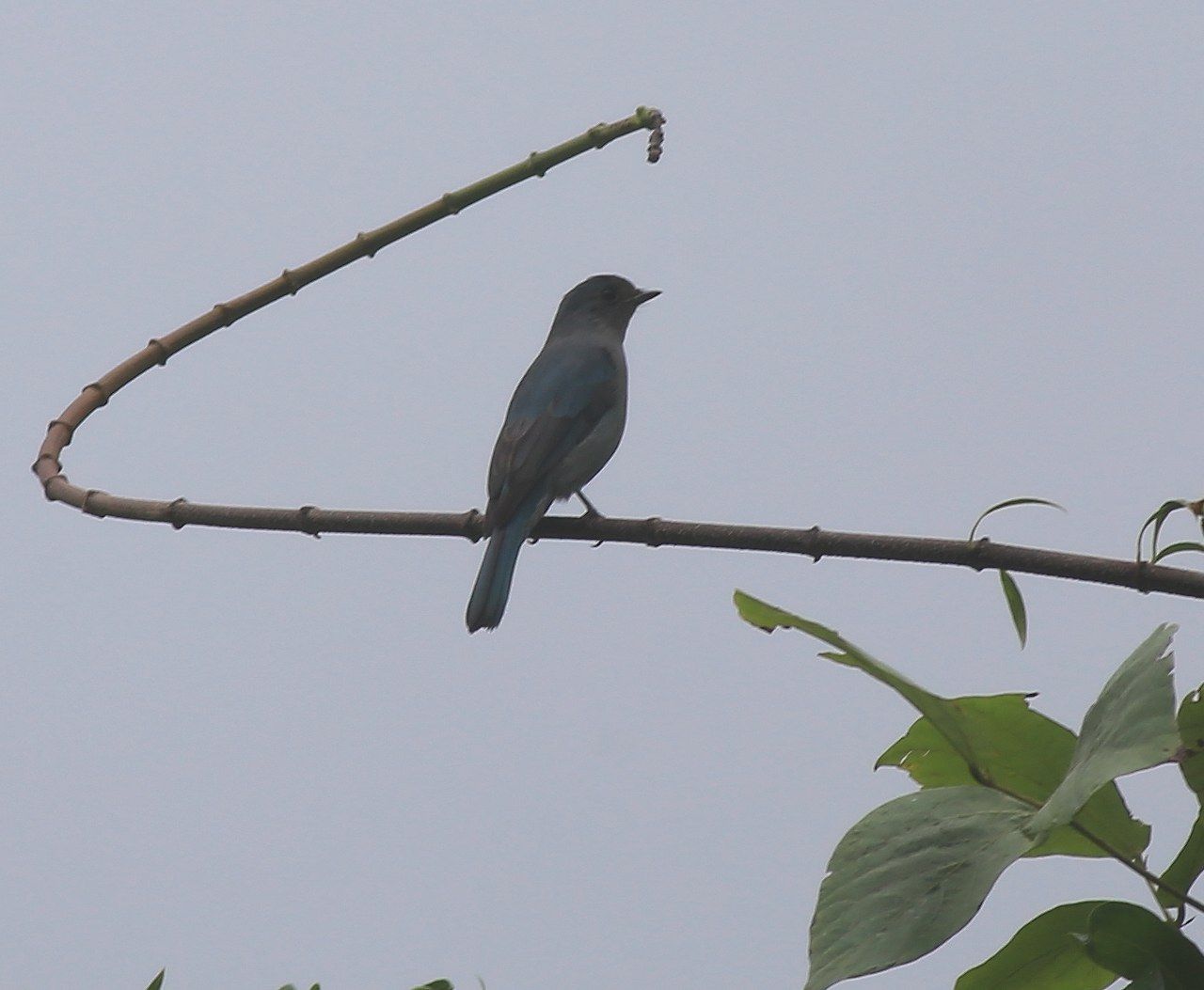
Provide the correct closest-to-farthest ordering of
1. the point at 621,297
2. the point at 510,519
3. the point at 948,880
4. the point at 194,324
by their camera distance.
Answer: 1. the point at 948,880
2. the point at 194,324
3. the point at 510,519
4. the point at 621,297

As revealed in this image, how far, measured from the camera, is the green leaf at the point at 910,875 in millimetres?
695

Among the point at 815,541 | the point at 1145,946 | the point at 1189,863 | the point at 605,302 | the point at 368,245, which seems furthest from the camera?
the point at 605,302

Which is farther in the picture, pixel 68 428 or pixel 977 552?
pixel 68 428

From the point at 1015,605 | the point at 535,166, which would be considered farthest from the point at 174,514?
the point at 1015,605

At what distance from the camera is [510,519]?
3.70m

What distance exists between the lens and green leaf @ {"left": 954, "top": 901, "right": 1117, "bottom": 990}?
790 millimetres

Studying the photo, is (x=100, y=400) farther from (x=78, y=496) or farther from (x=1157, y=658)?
(x=1157, y=658)

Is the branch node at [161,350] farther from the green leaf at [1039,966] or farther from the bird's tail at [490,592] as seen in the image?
the bird's tail at [490,592]

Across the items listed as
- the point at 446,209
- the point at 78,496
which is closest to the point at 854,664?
the point at 446,209

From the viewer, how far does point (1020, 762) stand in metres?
0.82

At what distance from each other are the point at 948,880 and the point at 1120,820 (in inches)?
5.1

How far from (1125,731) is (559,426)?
3360 millimetres

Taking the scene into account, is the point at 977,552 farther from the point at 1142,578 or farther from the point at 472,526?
the point at 472,526

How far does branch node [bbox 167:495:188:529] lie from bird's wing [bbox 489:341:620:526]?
2.31 metres
